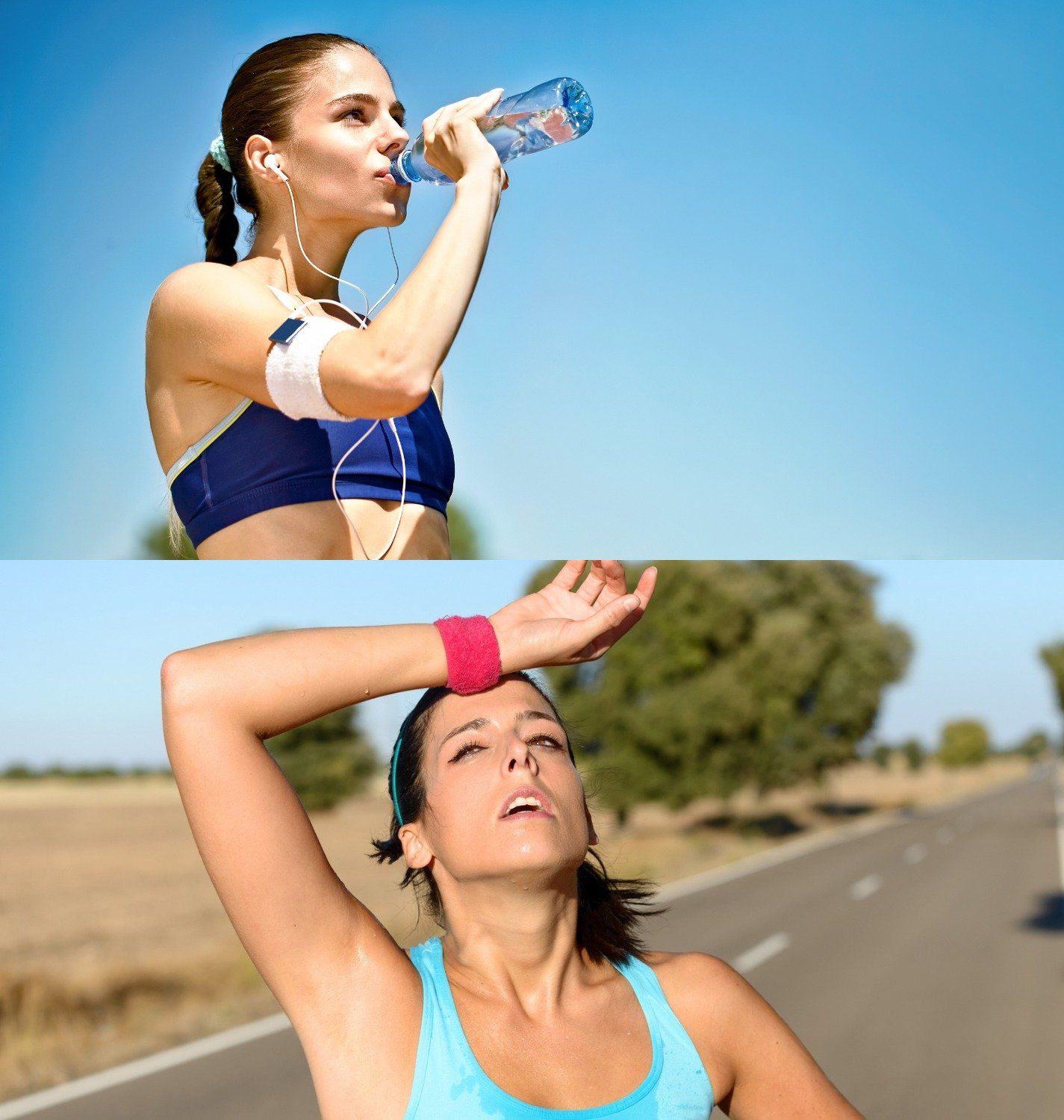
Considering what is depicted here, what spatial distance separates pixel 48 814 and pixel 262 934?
6.62ft

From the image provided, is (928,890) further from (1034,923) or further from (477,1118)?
(477,1118)

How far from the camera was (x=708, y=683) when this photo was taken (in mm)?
4543

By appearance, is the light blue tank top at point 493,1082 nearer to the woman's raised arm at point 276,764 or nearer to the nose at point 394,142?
the woman's raised arm at point 276,764

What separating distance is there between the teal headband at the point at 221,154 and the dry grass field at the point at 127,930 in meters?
1.98

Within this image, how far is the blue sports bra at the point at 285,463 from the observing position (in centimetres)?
134

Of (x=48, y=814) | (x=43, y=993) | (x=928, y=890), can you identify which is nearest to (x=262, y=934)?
(x=48, y=814)

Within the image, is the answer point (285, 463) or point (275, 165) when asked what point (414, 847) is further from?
point (275, 165)

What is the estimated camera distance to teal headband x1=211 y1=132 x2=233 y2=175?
148 centimetres

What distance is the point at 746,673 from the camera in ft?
13.9

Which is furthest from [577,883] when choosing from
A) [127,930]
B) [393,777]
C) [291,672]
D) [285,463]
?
[127,930]

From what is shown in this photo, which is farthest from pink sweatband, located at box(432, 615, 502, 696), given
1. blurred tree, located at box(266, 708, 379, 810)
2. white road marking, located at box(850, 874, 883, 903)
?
white road marking, located at box(850, 874, 883, 903)

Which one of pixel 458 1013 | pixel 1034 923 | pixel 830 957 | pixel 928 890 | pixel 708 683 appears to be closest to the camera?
pixel 458 1013

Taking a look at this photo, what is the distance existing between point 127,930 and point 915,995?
5074 mm

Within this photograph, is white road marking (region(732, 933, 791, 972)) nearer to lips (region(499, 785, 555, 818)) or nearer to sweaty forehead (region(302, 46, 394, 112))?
lips (region(499, 785, 555, 818))
